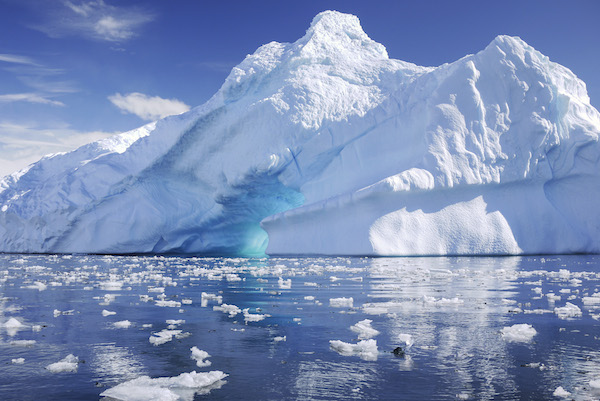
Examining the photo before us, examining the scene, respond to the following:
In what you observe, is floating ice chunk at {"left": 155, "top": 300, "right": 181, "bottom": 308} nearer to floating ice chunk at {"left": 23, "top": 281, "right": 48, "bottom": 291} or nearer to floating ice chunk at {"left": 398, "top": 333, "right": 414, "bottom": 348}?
floating ice chunk at {"left": 23, "top": 281, "right": 48, "bottom": 291}

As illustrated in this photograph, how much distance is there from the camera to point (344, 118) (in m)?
20.6

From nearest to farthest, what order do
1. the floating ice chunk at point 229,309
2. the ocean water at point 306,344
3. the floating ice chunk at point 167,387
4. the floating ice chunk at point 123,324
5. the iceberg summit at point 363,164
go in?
the floating ice chunk at point 167,387, the ocean water at point 306,344, the floating ice chunk at point 123,324, the floating ice chunk at point 229,309, the iceberg summit at point 363,164

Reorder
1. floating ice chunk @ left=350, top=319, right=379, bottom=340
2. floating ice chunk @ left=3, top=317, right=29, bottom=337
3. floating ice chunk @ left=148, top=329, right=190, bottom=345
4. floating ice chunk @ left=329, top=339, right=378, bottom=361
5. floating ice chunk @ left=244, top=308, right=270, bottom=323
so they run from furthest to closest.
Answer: floating ice chunk @ left=244, top=308, right=270, bottom=323, floating ice chunk @ left=3, top=317, right=29, bottom=337, floating ice chunk @ left=350, top=319, right=379, bottom=340, floating ice chunk @ left=148, top=329, right=190, bottom=345, floating ice chunk @ left=329, top=339, right=378, bottom=361

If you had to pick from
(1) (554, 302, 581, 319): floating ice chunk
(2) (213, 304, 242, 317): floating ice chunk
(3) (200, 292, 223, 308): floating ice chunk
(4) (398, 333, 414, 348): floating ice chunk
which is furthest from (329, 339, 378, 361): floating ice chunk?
(3) (200, 292, 223, 308): floating ice chunk

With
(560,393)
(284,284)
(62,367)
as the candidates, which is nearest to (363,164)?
(284,284)

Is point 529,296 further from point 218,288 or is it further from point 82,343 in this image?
point 82,343

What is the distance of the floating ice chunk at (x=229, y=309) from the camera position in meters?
5.30

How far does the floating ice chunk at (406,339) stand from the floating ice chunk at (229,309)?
1916 mm

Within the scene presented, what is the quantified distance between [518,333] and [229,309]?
9.11ft

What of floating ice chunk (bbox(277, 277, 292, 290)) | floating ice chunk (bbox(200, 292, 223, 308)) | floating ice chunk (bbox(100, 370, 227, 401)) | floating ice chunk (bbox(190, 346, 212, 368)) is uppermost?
floating ice chunk (bbox(277, 277, 292, 290))

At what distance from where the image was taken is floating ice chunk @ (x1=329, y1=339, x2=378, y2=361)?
3.46 metres

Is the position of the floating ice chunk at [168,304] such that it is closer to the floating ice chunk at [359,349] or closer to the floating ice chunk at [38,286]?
the floating ice chunk at [38,286]

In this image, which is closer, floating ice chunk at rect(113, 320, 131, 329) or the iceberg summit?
floating ice chunk at rect(113, 320, 131, 329)

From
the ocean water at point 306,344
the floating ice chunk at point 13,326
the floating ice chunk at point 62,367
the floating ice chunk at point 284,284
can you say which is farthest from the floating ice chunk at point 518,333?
the floating ice chunk at point 284,284
